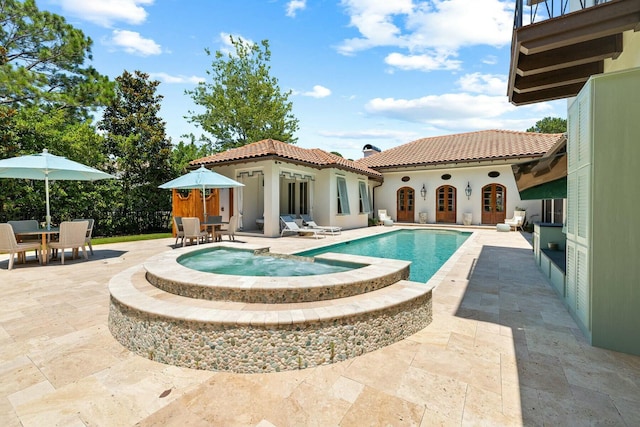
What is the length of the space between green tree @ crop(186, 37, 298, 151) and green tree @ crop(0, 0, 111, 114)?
1078 centimetres

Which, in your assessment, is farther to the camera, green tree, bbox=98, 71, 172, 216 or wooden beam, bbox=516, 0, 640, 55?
green tree, bbox=98, 71, 172, 216

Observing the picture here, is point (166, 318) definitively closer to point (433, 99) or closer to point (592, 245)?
point (592, 245)

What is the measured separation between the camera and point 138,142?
1652 centimetres

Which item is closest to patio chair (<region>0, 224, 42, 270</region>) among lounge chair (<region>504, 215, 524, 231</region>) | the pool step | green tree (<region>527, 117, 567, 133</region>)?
the pool step

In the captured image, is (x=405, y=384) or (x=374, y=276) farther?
(x=374, y=276)

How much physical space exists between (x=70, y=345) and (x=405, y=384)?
3.91m

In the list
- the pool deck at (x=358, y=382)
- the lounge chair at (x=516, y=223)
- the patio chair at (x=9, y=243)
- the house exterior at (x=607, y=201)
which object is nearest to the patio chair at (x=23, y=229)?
the patio chair at (x=9, y=243)

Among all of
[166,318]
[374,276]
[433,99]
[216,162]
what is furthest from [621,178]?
[433,99]

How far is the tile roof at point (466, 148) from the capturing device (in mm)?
16609

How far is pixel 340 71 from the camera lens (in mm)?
15211

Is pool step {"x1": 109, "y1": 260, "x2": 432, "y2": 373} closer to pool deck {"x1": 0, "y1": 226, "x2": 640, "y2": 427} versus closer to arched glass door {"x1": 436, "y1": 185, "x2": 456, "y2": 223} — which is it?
pool deck {"x1": 0, "y1": 226, "x2": 640, "y2": 427}

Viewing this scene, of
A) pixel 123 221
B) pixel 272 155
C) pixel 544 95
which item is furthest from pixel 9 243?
pixel 544 95

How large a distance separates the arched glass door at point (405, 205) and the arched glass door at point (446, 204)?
1.62m

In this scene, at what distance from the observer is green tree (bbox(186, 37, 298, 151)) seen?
2528 cm
